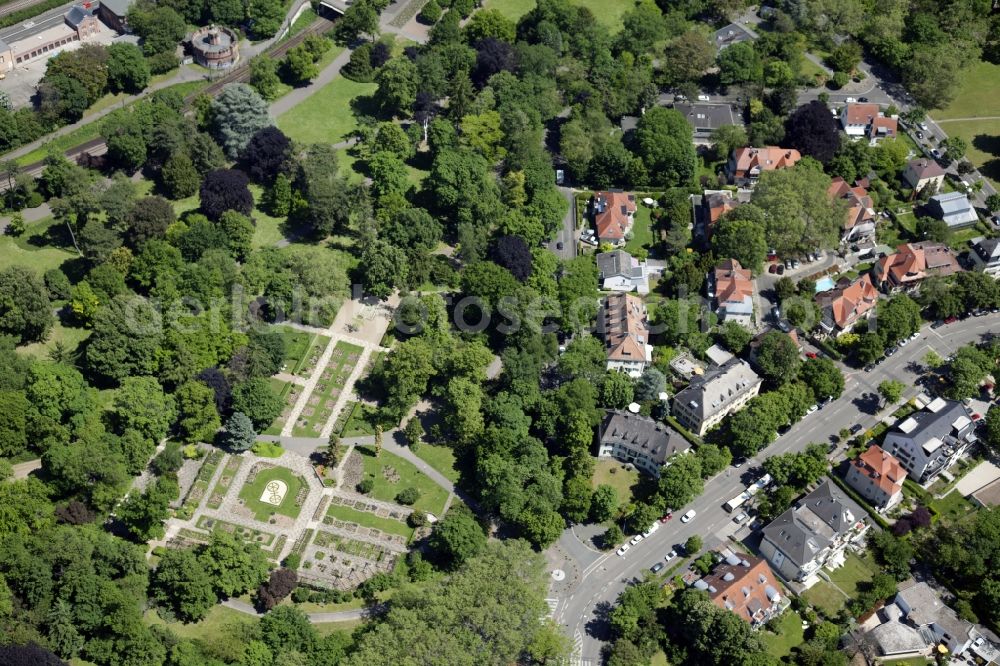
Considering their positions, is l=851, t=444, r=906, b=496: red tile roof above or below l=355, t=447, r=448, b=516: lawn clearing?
above

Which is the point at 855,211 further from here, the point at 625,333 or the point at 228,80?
the point at 228,80

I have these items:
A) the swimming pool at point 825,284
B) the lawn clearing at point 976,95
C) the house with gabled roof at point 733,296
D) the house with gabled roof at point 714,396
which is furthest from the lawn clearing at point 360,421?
the lawn clearing at point 976,95

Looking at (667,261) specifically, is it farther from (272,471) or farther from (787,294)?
(272,471)

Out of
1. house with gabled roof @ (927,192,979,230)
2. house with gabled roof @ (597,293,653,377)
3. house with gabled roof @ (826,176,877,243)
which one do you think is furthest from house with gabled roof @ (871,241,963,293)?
house with gabled roof @ (597,293,653,377)

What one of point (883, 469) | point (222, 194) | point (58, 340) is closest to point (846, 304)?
point (883, 469)

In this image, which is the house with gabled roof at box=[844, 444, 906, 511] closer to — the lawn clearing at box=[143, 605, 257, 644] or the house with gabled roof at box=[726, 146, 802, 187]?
the house with gabled roof at box=[726, 146, 802, 187]
